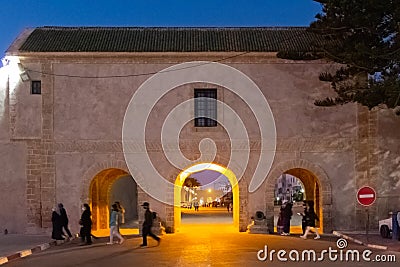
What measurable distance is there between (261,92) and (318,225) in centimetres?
628

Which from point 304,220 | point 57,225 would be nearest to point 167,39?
point 57,225

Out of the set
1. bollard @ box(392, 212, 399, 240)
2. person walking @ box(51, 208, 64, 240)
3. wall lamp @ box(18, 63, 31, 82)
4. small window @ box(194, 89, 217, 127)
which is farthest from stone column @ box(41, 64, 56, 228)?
bollard @ box(392, 212, 399, 240)

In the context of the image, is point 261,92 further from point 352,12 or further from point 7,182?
point 7,182

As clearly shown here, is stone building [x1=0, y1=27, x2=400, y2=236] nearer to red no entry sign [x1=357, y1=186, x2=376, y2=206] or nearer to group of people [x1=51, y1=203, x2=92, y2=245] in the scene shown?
group of people [x1=51, y1=203, x2=92, y2=245]

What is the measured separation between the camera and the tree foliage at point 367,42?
17688 mm

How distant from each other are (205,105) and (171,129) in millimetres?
1737

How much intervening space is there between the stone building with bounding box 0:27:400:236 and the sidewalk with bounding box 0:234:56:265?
1495 mm

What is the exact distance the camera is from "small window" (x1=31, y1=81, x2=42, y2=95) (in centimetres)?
2380

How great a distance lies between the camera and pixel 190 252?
16266 mm

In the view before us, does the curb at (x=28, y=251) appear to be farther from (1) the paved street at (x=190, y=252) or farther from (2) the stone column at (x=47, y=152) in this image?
(2) the stone column at (x=47, y=152)

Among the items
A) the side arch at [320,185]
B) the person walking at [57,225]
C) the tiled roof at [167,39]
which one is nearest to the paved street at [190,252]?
the person walking at [57,225]

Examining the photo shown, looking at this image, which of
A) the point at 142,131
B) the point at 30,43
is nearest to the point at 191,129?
the point at 142,131

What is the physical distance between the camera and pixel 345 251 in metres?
16.7

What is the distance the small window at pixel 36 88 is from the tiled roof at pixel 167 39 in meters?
1.36
